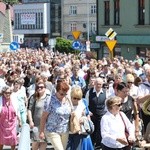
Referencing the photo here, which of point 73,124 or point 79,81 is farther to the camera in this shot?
point 79,81

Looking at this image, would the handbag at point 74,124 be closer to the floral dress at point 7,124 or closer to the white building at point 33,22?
the floral dress at point 7,124

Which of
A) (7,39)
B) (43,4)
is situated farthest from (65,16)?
(7,39)

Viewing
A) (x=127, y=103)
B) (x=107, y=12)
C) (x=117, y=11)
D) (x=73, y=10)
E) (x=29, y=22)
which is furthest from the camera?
(x=29, y=22)

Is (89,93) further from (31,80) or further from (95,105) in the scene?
(31,80)

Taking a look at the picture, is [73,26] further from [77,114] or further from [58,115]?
[58,115]

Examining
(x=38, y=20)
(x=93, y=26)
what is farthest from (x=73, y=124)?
(x=38, y=20)

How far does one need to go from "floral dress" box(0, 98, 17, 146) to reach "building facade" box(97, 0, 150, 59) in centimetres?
2736

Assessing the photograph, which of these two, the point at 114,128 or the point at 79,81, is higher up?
the point at 79,81

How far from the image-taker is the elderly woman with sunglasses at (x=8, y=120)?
1105 cm

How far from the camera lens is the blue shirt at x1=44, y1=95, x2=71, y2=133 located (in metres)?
9.12

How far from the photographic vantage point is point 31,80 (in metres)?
16.7

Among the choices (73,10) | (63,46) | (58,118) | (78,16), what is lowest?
(58,118)

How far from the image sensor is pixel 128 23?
3944cm

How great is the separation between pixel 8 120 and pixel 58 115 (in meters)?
2.25
